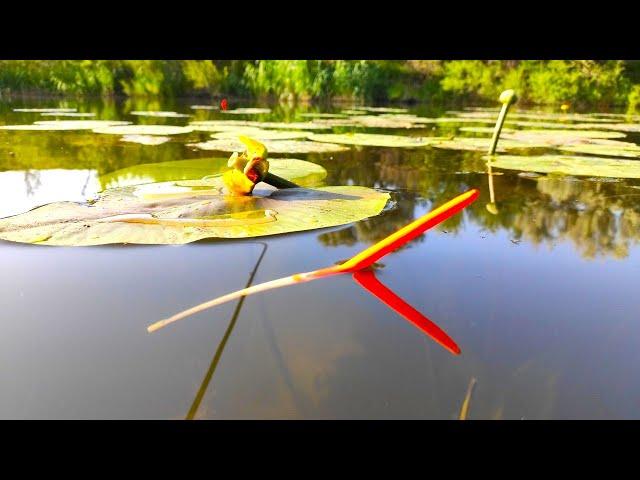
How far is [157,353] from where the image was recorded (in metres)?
0.93

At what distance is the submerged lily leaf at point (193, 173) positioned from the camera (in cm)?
248

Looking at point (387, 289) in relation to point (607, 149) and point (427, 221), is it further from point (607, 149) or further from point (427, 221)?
point (607, 149)

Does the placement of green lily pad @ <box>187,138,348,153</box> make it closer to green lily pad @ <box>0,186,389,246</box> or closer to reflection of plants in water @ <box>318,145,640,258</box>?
reflection of plants in water @ <box>318,145,640,258</box>

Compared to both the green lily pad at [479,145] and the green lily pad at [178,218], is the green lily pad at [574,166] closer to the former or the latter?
the green lily pad at [479,145]

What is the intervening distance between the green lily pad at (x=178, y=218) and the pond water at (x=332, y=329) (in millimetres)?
60

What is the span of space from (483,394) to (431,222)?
0.36 metres

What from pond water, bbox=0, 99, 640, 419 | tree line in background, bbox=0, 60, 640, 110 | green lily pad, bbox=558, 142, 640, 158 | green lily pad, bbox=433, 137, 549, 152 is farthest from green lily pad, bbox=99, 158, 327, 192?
tree line in background, bbox=0, 60, 640, 110

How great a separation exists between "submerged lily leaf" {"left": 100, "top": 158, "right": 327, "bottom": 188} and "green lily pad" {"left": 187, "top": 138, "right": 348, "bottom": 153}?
2.33ft

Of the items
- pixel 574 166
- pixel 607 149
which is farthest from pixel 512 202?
pixel 607 149

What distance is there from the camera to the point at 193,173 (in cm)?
266

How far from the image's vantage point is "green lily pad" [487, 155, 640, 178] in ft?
9.50

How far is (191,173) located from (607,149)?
11.3ft
